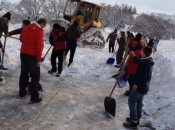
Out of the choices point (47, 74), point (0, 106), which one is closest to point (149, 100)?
point (47, 74)

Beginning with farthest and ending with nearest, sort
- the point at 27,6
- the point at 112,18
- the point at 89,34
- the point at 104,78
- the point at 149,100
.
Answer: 1. the point at 112,18
2. the point at 27,6
3. the point at 89,34
4. the point at 104,78
5. the point at 149,100

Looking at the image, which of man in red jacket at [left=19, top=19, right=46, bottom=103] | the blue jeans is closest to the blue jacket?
the blue jeans

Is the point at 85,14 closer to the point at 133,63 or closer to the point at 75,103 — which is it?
the point at 133,63

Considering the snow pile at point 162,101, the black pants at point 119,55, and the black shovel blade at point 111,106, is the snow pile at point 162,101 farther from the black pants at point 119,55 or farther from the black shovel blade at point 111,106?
the black pants at point 119,55

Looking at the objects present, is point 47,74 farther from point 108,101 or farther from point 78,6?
point 78,6

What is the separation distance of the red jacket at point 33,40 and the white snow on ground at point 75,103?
4.00 ft

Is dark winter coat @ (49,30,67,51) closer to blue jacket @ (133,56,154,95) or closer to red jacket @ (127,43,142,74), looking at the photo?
red jacket @ (127,43,142,74)

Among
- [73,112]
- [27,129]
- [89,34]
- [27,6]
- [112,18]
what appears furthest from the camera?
[112,18]

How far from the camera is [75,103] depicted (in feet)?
15.7

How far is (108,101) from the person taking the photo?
442cm

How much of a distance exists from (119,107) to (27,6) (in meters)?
53.9

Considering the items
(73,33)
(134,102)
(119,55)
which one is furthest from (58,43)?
(119,55)

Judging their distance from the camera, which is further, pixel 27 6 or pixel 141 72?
pixel 27 6

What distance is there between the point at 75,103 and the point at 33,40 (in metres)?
1.91
